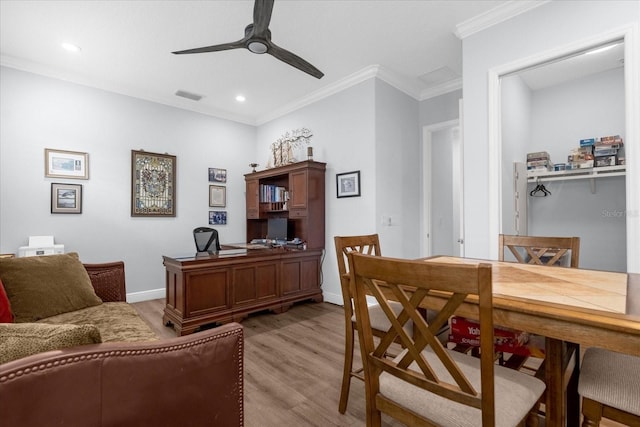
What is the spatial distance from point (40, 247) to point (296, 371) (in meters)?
3.29

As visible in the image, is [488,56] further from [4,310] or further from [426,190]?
[4,310]

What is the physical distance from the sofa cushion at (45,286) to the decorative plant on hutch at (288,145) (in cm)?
297

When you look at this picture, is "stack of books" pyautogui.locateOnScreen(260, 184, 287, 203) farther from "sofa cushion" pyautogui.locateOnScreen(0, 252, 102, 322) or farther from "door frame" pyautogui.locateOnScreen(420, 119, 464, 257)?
"sofa cushion" pyautogui.locateOnScreen(0, 252, 102, 322)

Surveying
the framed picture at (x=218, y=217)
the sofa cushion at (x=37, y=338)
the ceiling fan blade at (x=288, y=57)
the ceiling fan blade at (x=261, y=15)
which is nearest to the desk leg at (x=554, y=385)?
the sofa cushion at (x=37, y=338)

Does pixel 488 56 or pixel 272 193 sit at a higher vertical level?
pixel 488 56

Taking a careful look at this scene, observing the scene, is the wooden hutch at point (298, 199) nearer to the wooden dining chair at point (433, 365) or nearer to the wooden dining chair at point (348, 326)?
the wooden dining chair at point (348, 326)

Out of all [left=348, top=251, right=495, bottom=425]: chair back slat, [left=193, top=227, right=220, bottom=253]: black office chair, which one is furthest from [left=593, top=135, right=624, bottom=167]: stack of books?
[left=193, top=227, right=220, bottom=253]: black office chair

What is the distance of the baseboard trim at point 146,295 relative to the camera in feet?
13.4

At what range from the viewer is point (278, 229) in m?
4.56

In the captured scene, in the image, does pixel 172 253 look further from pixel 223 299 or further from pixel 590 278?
pixel 590 278

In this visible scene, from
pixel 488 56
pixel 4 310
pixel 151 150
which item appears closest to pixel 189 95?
pixel 151 150

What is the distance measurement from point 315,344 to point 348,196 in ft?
6.32

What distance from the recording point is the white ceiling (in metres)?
2.61

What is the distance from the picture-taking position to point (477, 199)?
274 centimetres
